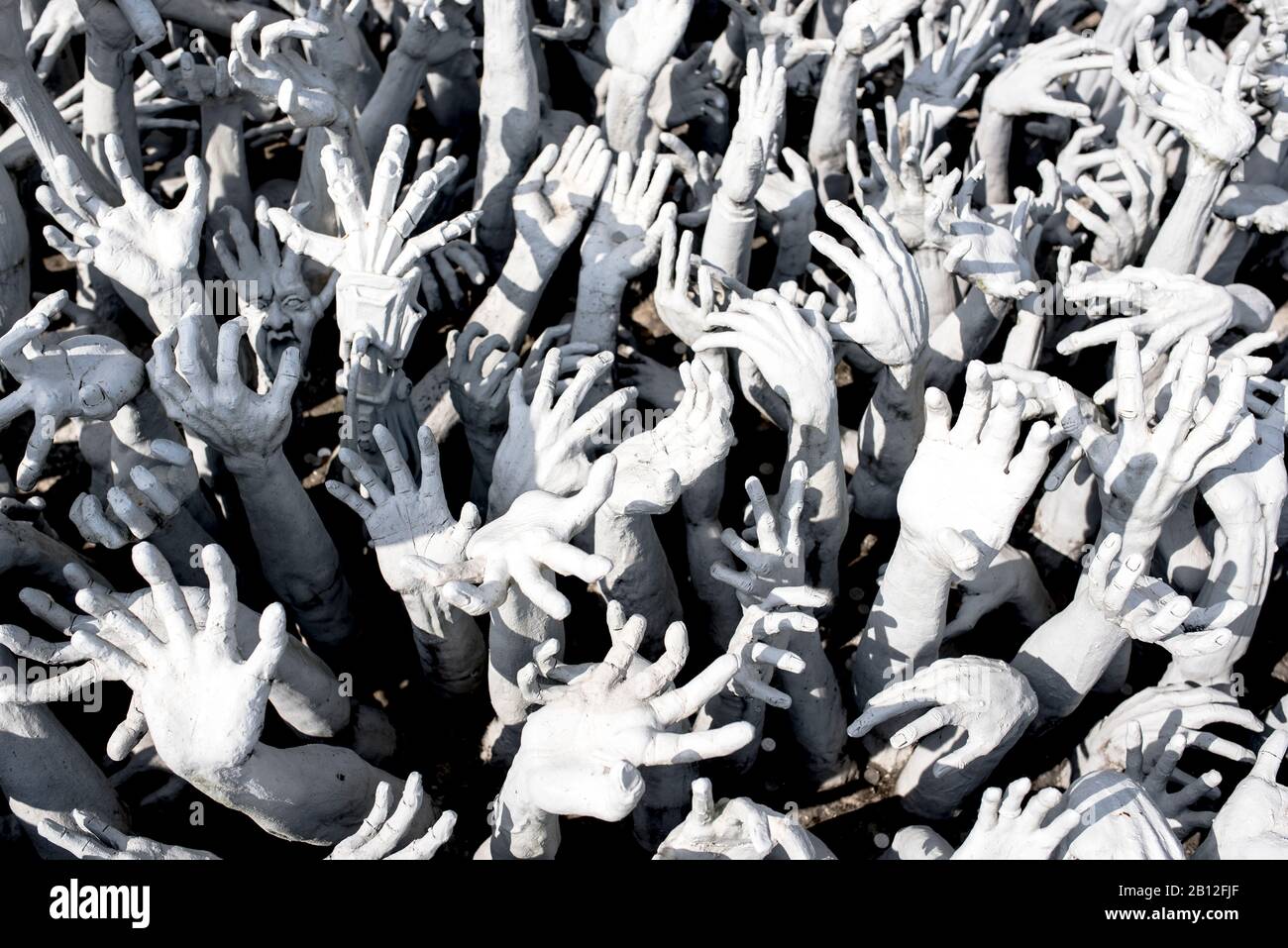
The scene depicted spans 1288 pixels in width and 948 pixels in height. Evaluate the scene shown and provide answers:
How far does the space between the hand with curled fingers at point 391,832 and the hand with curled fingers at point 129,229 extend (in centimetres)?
126

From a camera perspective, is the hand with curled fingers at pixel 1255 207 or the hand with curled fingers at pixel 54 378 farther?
the hand with curled fingers at pixel 1255 207

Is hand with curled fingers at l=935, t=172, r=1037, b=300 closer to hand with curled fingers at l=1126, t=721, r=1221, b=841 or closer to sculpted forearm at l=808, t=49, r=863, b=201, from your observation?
sculpted forearm at l=808, t=49, r=863, b=201

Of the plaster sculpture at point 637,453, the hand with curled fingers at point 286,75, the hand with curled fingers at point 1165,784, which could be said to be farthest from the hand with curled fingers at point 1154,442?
the hand with curled fingers at point 286,75

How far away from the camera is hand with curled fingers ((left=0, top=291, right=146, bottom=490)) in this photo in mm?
2318

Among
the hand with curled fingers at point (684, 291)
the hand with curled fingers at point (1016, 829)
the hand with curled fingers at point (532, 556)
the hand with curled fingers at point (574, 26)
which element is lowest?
the hand with curled fingers at point (1016, 829)

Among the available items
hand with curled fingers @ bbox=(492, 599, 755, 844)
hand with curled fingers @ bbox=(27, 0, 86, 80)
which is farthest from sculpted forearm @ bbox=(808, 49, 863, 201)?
hand with curled fingers @ bbox=(27, 0, 86, 80)

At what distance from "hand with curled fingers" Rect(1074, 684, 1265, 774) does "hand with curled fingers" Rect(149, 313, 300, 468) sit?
185cm

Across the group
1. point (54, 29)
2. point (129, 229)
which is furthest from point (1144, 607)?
point (54, 29)

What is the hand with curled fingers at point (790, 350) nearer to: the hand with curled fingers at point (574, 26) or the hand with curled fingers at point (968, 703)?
the hand with curled fingers at point (968, 703)

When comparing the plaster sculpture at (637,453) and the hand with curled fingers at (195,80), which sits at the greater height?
the hand with curled fingers at (195,80)

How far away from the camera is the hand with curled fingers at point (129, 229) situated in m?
2.61

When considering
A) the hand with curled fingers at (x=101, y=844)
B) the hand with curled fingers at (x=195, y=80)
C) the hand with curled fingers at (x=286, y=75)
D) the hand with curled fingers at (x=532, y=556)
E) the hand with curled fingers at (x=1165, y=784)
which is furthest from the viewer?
the hand with curled fingers at (x=195, y=80)
